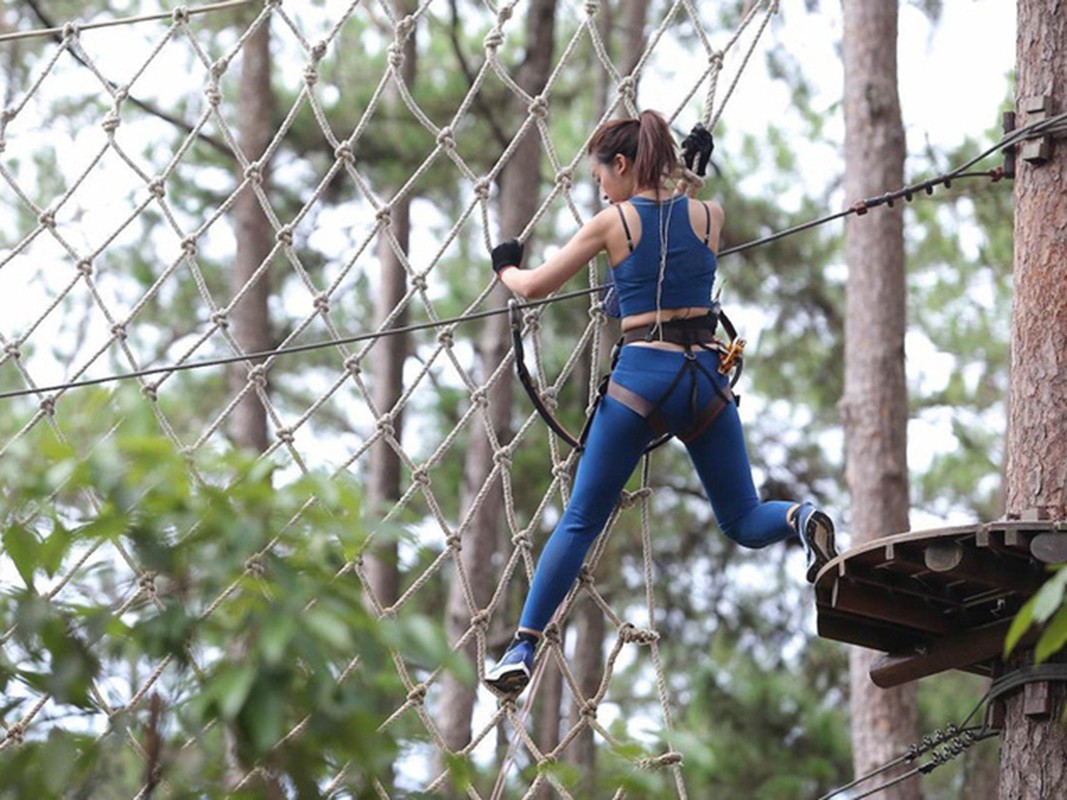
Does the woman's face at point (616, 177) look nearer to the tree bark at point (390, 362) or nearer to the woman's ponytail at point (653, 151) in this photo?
the woman's ponytail at point (653, 151)

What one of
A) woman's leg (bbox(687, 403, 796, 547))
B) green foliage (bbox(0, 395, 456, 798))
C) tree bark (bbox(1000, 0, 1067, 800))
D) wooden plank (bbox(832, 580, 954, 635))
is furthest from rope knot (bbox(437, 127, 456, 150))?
green foliage (bbox(0, 395, 456, 798))

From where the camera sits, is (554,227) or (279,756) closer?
(279,756)

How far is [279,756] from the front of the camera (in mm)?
1613

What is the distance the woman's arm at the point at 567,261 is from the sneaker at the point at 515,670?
1.90ft

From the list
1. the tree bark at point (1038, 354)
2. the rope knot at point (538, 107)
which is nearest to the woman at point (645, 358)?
the tree bark at point (1038, 354)

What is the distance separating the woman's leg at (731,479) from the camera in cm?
345

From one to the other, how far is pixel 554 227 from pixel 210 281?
1.73m

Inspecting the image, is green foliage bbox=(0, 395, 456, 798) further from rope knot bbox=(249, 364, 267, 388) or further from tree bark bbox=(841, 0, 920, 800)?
tree bark bbox=(841, 0, 920, 800)

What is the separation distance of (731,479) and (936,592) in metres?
0.39

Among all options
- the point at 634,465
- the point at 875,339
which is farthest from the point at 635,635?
the point at 875,339

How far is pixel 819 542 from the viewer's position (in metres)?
3.27

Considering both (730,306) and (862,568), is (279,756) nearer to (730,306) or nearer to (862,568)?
(862,568)

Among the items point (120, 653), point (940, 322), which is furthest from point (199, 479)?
point (940, 322)

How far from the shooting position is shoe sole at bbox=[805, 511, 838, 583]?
328 centimetres
